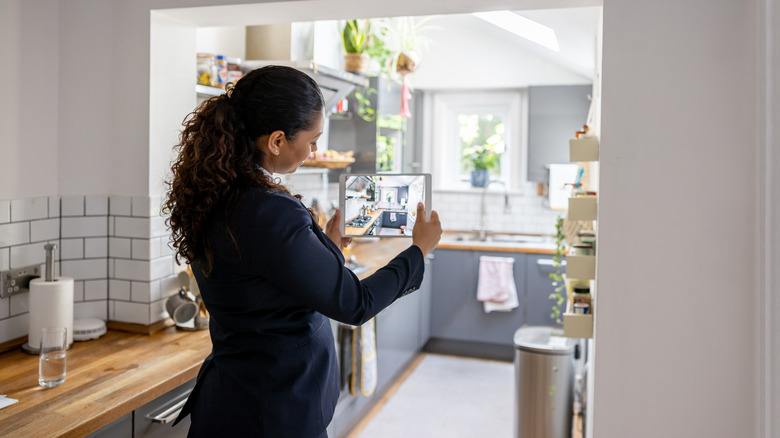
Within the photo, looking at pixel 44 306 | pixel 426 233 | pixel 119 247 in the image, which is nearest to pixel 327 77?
pixel 119 247

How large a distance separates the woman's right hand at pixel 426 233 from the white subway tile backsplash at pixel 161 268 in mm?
1183

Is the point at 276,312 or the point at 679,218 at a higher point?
the point at 679,218

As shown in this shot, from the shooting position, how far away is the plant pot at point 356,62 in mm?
3736

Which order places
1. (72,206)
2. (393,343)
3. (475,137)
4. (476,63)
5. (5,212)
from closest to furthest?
1. (5,212)
2. (72,206)
3. (393,343)
4. (476,63)
5. (475,137)

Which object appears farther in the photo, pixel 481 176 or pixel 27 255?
pixel 481 176

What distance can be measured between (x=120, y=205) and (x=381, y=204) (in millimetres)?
1113

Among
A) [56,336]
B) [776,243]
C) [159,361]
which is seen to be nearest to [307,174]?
[159,361]

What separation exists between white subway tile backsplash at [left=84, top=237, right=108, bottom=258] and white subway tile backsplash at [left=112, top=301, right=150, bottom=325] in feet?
0.60

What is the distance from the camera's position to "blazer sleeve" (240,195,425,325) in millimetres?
1272

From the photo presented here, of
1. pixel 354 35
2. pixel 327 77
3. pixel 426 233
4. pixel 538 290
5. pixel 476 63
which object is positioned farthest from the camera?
pixel 476 63

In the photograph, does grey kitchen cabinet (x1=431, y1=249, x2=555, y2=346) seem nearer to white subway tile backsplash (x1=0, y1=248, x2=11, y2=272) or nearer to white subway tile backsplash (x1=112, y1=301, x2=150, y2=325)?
white subway tile backsplash (x1=112, y1=301, x2=150, y2=325)

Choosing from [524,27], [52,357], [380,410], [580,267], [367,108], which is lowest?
[380,410]

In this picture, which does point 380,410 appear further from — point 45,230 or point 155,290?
point 45,230

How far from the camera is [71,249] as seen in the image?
2.29 metres
